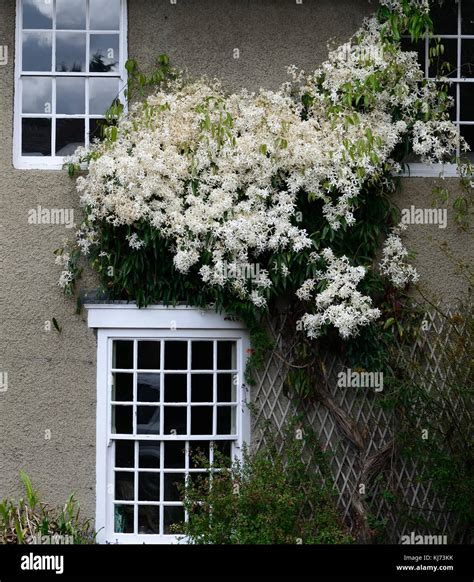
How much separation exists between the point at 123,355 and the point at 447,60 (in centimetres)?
489

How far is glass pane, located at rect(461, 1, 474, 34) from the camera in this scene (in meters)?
10.3

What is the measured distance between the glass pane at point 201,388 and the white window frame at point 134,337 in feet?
1.02

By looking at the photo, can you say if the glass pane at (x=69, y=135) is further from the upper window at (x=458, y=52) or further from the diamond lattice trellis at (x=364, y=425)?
the upper window at (x=458, y=52)

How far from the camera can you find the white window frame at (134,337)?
9.59 m

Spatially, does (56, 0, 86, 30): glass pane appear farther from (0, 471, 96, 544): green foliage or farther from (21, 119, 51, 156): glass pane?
(0, 471, 96, 544): green foliage

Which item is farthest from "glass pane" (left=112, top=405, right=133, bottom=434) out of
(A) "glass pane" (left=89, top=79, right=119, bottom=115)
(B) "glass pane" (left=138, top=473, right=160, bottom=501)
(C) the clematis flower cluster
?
(A) "glass pane" (left=89, top=79, right=119, bottom=115)

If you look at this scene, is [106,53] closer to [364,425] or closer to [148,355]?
[148,355]

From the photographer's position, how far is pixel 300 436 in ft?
31.7

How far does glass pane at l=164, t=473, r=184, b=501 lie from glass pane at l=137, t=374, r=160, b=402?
2.71 feet

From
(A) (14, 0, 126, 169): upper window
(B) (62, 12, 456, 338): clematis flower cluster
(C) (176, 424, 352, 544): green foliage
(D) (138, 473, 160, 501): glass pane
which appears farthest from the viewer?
(A) (14, 0, 126, 169): upper window

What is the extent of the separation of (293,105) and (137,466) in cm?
421

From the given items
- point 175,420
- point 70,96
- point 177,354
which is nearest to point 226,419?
point 175,420
